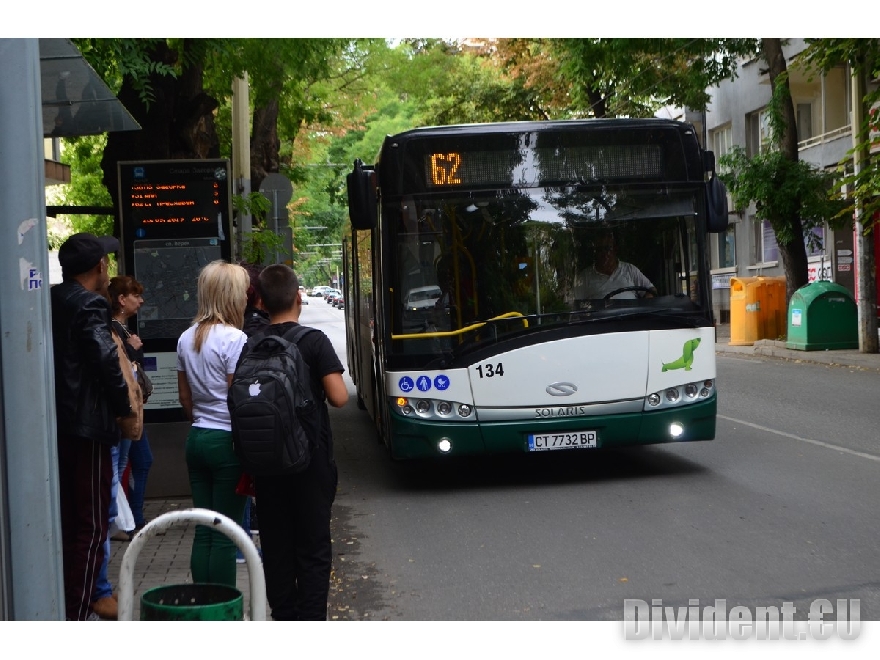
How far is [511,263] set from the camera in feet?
32.8

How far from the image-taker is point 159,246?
382 inches

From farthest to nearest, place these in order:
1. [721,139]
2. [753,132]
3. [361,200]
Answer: [721,139]
[753,132]
[361,200]

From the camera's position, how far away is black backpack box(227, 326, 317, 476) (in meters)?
5.27

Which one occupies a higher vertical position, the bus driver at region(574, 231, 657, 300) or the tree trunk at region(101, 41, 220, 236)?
the tree trunk at region(101, 41, 220, 236)

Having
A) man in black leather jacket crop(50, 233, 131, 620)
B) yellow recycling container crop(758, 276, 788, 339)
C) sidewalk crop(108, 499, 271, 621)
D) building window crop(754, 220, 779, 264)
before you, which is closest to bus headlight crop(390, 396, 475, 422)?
sidewalk crop(108, 499, 271, 621)

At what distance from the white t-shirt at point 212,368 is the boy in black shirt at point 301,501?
67 centimetres

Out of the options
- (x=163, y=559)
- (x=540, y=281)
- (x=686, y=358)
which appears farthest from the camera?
(x=686, y=358)

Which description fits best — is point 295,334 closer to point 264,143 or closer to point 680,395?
point 680,395

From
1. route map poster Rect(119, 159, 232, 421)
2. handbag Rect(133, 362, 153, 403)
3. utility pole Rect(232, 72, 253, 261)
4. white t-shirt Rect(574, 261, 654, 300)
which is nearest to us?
handbag Rect(133, 362, 153, 403)

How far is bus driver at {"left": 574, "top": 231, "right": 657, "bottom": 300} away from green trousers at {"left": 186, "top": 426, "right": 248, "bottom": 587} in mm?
4627

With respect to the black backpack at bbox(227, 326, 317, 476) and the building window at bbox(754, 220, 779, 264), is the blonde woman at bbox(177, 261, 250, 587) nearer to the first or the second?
the black backpack at bbox(227, 326, 317, 476)

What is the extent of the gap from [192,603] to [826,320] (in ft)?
77.2

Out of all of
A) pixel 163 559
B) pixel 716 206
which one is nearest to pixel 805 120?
pixel 716 206

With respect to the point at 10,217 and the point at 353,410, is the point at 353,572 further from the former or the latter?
the point at 353,410
